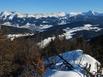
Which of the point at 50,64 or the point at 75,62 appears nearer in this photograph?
the point at 50,64

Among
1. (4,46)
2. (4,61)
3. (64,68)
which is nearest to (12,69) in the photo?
(4,61)

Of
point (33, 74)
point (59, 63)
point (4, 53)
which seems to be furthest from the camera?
point (4, 53)

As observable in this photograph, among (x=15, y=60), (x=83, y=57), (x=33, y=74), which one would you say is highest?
(x=33, y=74)

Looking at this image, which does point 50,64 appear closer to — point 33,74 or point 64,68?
point 64,68

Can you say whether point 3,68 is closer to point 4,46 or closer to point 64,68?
point 4,46

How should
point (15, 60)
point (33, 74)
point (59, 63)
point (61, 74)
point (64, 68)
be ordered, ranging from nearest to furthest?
point (33, 74)
point (61, 74)
point (64, 68)
point (59, 63)
point (15, 60)

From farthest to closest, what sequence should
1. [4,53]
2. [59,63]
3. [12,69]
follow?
[4,53], [12,69], [59,63]

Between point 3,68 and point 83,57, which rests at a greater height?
point 83,57

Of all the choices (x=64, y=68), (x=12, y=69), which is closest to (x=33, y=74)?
(x=64, y=68)

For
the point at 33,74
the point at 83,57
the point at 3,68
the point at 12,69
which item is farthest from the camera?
the point at 12,69
